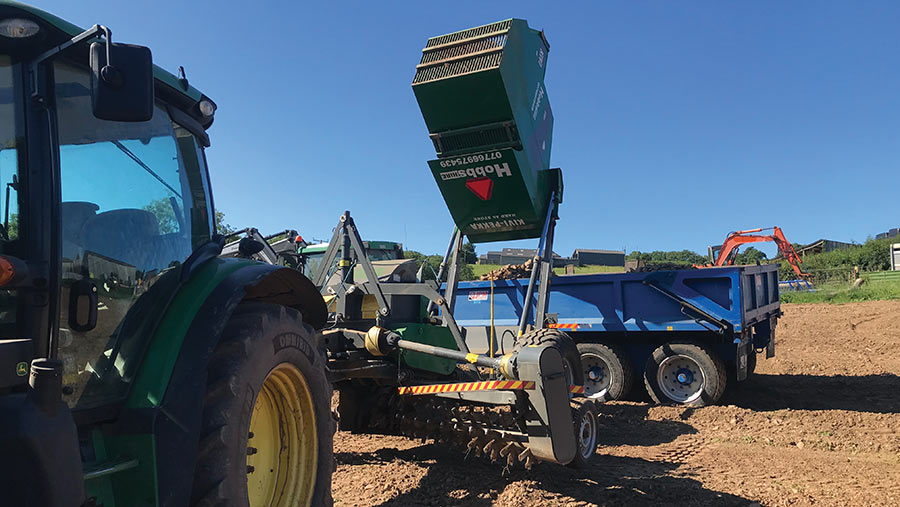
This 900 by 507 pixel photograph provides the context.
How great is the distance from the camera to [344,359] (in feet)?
16.0

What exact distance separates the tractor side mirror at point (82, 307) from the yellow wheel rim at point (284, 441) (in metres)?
0.86

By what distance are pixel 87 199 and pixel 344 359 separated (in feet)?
9.57

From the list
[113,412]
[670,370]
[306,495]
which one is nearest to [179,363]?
[113,412]

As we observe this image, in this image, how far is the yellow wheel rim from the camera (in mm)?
2762

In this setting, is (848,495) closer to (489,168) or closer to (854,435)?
(854,435)

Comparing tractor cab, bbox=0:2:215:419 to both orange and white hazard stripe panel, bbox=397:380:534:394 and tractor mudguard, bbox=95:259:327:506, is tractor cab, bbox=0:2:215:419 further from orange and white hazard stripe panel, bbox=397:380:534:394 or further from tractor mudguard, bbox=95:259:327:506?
orange and white hazard stripe panel, bbox=397:380:534:394

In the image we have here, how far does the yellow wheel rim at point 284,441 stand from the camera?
2.76m

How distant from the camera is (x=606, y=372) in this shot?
793 cm

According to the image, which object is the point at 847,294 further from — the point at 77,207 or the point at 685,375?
the point at 77,207

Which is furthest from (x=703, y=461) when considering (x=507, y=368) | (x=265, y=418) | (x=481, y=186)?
(x=265, y=418)

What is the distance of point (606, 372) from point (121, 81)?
714 cm

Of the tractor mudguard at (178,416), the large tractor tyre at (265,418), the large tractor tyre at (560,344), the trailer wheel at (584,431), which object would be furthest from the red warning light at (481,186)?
the tractor mudguard at (178,416)

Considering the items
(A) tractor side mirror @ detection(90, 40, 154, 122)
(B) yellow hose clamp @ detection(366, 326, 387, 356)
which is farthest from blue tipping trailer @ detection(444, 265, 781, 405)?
(A) tractor side mirror @ detection(90, 40, 154, 122)

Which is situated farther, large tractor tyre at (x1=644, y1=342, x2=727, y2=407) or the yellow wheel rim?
large tractor tyre at (x1=644, y1=342, x2=727, y2=407)
